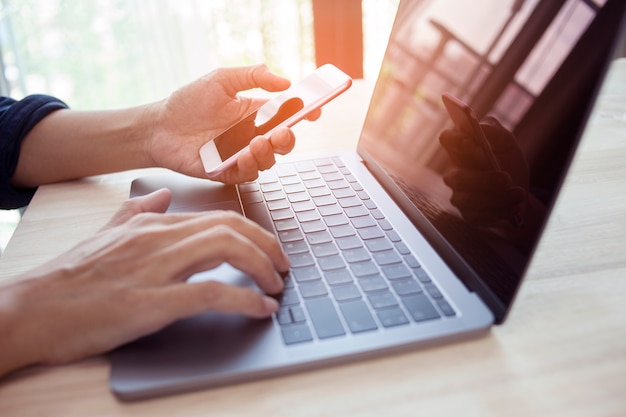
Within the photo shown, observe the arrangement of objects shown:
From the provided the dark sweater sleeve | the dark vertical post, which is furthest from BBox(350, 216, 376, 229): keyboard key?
the dark vertical post

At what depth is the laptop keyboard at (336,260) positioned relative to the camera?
1.43ft

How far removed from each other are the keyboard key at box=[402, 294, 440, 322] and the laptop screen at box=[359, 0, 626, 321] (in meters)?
0.05

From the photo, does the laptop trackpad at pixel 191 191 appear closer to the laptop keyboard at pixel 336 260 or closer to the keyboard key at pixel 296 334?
the laptop keyboard at pixel 336 260

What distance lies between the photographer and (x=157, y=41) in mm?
1922

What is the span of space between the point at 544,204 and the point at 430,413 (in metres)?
0.17

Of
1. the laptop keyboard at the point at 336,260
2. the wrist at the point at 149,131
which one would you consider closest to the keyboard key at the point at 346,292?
the laptop keyboard at the point at 336,260

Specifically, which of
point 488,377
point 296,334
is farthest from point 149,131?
point 488,377

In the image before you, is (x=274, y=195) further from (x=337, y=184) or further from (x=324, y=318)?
(x=324, y=318)

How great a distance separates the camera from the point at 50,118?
0.79 metres

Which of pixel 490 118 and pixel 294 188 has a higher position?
pixel 490 118

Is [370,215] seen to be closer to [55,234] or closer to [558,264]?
[558,264]

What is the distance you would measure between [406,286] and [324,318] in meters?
0.09

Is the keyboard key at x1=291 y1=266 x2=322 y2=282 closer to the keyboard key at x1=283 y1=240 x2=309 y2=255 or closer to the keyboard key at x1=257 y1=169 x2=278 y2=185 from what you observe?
the keyboard key at x1=283 y1=240 x2=309 y2=255

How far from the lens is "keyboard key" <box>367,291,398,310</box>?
45cm
